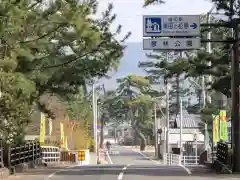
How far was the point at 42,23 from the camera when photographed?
741 inches

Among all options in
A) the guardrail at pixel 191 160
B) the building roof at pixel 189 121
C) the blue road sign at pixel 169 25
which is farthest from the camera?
the building roof at pixel 189 121

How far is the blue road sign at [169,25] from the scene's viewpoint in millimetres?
22766

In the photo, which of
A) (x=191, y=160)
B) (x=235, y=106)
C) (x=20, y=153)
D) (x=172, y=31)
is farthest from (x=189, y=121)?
(x=172, y=31)

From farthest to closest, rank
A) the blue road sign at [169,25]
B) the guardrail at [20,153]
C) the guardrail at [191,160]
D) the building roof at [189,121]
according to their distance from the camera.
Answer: the building roof at [189,121] → the guardrail at [191,160] → the blue road sign at [169,25] → the guardrail at [20,153]

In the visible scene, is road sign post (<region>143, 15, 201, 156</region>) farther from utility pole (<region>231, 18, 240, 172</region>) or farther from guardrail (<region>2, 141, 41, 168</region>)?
guardrail (<region>2, 141, 41, 168</region>)

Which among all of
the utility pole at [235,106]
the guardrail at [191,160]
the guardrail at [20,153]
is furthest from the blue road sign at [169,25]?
the guardrail at [191,160]

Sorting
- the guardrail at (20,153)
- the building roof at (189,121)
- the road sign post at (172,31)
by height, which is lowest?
the guardrail at (20,153)

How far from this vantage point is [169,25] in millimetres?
22906

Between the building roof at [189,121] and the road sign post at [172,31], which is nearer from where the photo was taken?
the road sign post at [172,31]

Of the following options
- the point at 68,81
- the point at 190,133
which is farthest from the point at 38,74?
the point at 190,133

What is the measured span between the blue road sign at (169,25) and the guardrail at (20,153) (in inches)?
290

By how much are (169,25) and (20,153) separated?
8699mm

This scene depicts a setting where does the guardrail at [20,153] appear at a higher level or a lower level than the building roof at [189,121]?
lower

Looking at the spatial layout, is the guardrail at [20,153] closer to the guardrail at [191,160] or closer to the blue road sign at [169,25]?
the blue road sign at [169,25]
